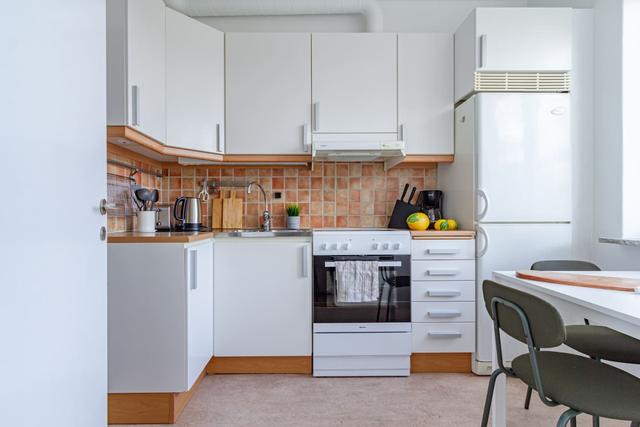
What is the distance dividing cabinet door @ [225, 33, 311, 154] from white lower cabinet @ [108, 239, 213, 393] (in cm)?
116

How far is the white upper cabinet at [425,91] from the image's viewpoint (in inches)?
114

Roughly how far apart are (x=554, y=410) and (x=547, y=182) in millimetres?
1292

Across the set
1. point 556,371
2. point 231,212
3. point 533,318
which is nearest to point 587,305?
point 533,318

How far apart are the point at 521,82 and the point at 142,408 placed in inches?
111

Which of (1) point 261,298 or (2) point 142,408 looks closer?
(2) point 142,408

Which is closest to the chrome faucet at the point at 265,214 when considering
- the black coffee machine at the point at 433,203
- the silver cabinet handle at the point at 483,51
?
the black coffee machine at the point at 433,203

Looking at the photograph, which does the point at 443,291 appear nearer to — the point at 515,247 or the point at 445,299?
the point at 445,299

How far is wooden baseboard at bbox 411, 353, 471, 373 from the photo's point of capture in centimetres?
267

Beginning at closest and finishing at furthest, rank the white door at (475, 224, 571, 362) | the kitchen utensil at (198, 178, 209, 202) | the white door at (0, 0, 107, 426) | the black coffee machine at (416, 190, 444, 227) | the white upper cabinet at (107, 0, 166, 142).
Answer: the white door at (0, 0, 107, 426) → the white upper cabinet at (107, 0, 166, 142) → the white door at (475, 224, 571, 362) → the black coffee machine at (416, 190, 444, 227) → the kitchen utensil at (198, 178, 209, 202)

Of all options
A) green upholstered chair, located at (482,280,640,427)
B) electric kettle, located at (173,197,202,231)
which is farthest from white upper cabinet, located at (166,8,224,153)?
green upholstered chair, located at (482,280,640,427)

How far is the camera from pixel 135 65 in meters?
2.04

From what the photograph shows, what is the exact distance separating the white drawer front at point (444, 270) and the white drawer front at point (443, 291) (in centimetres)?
3

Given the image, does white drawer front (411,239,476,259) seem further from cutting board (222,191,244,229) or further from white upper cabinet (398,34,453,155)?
cutting board (222,191,244,229)

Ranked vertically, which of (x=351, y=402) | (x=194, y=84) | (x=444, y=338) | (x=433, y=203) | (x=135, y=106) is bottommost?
(x=351, y=402)
